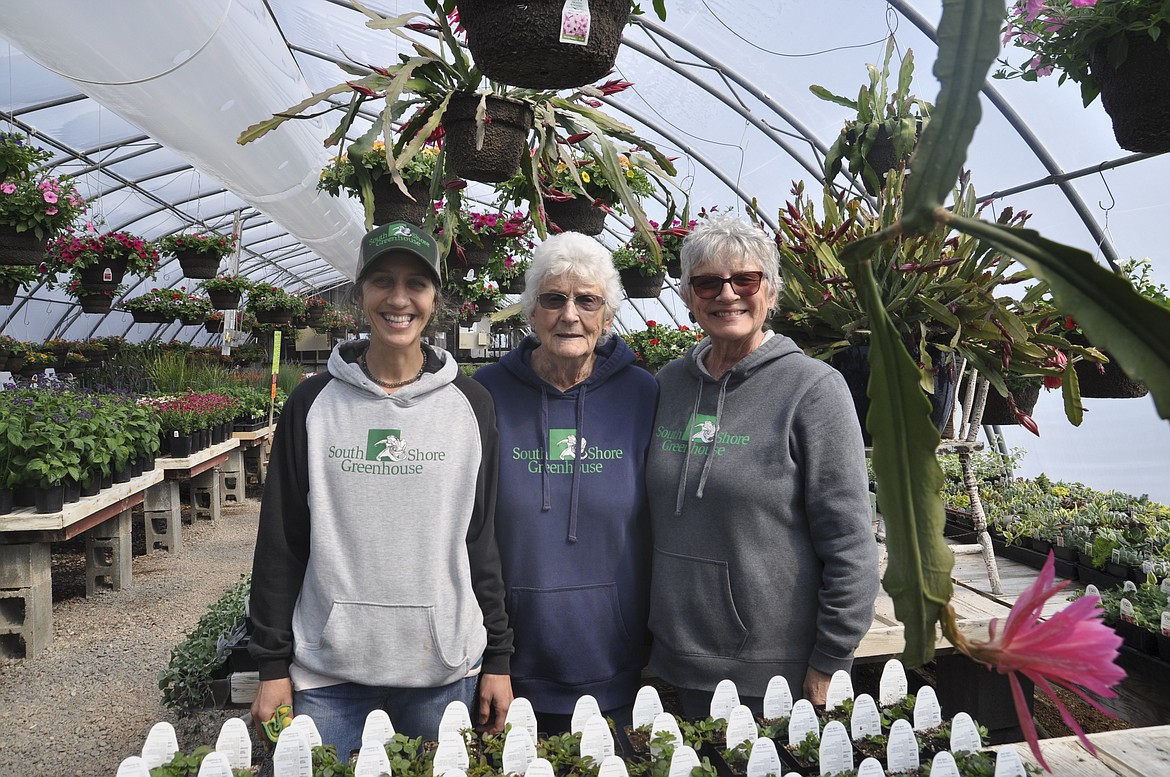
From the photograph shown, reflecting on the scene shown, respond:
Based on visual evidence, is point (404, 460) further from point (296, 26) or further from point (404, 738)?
point (296, 26)

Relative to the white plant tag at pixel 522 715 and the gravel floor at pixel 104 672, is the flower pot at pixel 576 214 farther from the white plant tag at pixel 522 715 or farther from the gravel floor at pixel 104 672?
the gravel floor at pixel 104 672

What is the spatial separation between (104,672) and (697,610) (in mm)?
2965

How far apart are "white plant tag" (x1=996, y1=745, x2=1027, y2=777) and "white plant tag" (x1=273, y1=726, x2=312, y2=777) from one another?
3.53 ft

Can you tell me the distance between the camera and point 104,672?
10.8ft

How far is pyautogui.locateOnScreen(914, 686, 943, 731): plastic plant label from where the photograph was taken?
1.40 meters

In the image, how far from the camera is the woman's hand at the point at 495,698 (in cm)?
151

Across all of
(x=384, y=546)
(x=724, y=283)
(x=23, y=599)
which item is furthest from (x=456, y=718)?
(x=23, y=599)

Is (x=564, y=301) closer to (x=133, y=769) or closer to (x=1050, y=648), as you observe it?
(x=133, y=769)

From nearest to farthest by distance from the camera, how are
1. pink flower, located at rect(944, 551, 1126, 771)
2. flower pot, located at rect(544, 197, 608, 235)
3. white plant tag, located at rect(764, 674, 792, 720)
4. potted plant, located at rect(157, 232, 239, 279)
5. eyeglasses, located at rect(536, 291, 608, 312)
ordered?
pink flower, located at rect(944, 551, 1126, 771)
white plant tag, located at rect(764, 674, 792, 720)
eyeglasses, located at rect(536, 291, 608, 312)
flower pot, located at rect(544, 197, 608, 235)
potted plant, located at rect(157, 232, 239, 279)

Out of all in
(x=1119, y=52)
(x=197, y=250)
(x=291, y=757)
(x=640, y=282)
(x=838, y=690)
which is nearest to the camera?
(x=291, y=757)

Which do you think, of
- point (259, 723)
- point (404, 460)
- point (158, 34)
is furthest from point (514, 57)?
point (158, 34)

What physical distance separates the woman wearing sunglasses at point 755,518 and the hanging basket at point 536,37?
535mm

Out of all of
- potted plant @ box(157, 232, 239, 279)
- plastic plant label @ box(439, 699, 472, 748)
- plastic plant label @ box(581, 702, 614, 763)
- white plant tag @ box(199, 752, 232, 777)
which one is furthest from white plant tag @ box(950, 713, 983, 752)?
potted plant @ box(157, 232, 239, 279)

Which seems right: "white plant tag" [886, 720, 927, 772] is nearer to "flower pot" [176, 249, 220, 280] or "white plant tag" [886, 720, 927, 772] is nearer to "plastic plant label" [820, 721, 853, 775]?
"plastic plant label" [820, 721, 853, 775]
